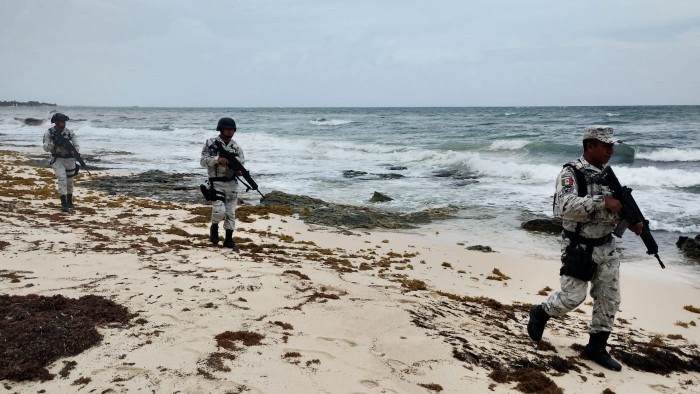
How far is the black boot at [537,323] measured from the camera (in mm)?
4707

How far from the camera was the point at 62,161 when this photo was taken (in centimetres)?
1073

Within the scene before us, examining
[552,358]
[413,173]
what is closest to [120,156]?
[413,173]

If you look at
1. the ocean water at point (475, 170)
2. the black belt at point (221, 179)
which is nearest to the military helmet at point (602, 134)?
the black belt at point (221, 179)

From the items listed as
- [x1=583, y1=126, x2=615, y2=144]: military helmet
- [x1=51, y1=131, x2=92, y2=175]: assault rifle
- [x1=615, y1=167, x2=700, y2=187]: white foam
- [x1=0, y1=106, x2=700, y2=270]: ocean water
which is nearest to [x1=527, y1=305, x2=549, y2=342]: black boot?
[x1=583, y1=126, x2=615, y2=144]: military helmet

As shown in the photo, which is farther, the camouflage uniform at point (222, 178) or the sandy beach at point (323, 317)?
the camouflage uniform at point (222, 178)

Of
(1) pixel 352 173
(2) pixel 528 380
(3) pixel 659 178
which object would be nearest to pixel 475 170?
(1) pixel 352 173

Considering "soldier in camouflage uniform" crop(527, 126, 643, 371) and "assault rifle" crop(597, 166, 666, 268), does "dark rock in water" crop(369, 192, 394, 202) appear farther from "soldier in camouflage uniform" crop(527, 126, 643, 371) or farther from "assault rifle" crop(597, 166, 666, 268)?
"assault rifle" crop(597, 166, 666, 268)

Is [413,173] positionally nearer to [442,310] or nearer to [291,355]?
[442,310]

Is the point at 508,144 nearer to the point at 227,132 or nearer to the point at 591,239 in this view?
the point at 227,132

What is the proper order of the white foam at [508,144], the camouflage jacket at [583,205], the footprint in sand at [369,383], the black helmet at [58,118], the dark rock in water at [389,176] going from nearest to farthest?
1. the footprint in sand at [369,383]
2. the camouflage jacket at [583,205]
3. the black helmet at [58,118]
4. the dark rock in water at [389,176]
5. the white foam at [508,144]

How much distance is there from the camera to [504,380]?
3926 millimetres

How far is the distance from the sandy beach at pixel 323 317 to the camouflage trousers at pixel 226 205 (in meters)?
0.58

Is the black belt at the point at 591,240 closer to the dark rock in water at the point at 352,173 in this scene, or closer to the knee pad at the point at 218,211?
the knee pad at the point at 218,211

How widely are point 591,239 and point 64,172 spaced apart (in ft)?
34.8
